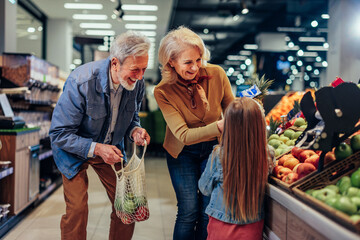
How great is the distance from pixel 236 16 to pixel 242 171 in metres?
11.1

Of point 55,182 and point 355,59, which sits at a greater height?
point 355,59

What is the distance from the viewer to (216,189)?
2078 millimetres

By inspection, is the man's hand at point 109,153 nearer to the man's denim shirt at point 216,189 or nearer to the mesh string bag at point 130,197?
the mesh string bag at point 130,197

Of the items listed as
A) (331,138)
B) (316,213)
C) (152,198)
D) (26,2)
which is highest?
(26,2)

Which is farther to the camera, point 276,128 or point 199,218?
point 276,128

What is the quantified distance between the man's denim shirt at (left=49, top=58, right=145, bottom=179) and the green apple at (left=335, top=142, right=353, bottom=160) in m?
1.42

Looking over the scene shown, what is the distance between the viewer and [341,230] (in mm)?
1234

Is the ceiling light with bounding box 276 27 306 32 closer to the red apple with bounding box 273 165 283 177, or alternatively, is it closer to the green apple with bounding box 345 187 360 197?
the red apple with bounding box 273 165 283 177

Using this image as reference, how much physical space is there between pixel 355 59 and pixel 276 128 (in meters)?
7.19

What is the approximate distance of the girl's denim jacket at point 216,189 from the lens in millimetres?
1997

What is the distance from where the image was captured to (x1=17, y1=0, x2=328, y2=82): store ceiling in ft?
38.2

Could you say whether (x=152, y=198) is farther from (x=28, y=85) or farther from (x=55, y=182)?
(x=28, y=85)

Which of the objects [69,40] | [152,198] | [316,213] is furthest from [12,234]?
[69,40]

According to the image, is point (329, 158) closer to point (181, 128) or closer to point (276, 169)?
point (276, 169)
